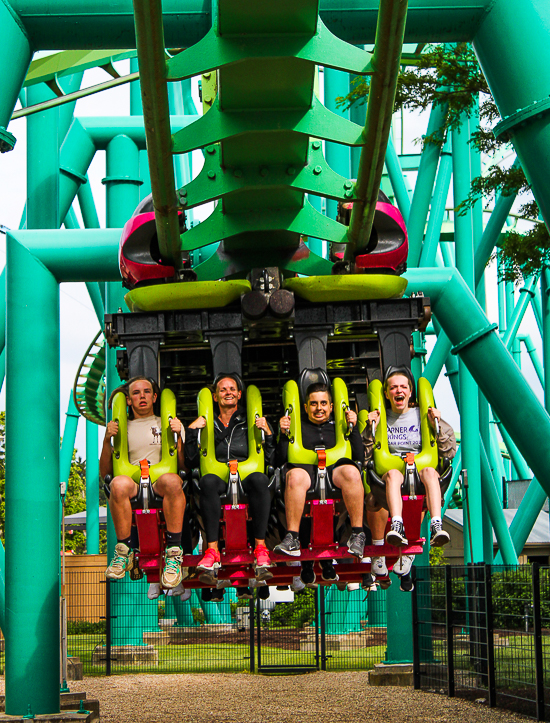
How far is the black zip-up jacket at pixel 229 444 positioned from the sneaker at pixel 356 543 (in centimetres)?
76

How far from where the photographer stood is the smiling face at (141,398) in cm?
686

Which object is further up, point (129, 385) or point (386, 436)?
point (129, 385)

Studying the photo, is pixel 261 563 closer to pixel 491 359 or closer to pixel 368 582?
pixel 368 582

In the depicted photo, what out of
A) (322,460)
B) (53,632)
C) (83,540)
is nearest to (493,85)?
(322,460)

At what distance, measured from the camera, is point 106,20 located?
660 cm

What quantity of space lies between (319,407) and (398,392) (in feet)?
Answer: 1.89

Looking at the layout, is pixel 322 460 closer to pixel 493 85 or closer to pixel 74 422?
pixel 493 85

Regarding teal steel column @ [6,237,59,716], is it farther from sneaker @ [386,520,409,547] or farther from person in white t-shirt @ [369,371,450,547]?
sneaker @ [386,520,409,547]

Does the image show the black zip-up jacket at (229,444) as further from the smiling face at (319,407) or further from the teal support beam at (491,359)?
the teal support beam at (491,359)

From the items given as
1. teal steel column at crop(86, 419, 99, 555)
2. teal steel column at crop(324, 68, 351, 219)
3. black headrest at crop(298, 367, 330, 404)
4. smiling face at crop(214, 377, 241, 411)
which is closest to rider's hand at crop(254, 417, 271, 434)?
smiling face at crop(214, 377, 241, 411)

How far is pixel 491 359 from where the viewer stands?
896 cm

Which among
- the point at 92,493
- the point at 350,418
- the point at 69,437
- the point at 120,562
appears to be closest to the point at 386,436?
the point at 350,418

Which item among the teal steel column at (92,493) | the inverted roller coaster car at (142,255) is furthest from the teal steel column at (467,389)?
the teal steel column at (92,493)

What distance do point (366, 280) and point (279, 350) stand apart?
1.11 m
